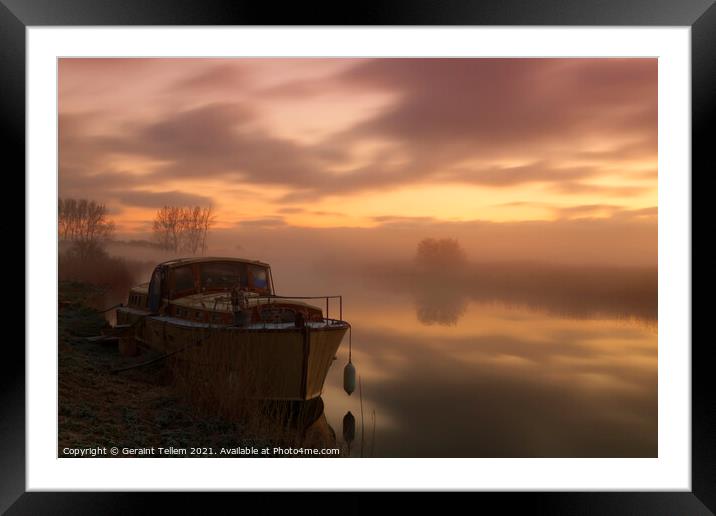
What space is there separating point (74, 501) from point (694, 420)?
3650mm

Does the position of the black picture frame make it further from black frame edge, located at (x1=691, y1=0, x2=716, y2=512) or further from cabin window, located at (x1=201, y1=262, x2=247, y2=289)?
cabin window, located at (x1=201, y1=262, x2=247, y2=289)

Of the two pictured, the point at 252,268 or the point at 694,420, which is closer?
the point at 694,420

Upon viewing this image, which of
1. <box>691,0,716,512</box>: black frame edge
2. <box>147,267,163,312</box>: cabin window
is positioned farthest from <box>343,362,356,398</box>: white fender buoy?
<box>147,267,163,312</box>: cabin window

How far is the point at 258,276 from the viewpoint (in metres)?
5.87

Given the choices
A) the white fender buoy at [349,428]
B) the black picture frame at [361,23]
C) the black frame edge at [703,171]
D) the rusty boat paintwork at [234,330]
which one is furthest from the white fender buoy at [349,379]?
the black frame edge at [703,171]

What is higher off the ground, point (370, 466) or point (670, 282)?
point (670, 282)

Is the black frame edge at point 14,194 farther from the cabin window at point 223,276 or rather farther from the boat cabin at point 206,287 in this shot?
the cabin window at point 223,276

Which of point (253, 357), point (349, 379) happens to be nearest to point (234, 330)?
point (253, 357)

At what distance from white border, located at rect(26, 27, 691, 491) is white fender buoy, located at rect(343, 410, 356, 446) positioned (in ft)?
4.01

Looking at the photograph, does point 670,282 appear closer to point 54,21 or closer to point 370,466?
point 370,466

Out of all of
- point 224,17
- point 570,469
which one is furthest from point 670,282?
point 224,17

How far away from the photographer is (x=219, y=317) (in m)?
5.02

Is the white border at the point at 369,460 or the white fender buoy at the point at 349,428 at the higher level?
the white border at the point at 369,460

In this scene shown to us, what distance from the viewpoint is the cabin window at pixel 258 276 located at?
580cm
